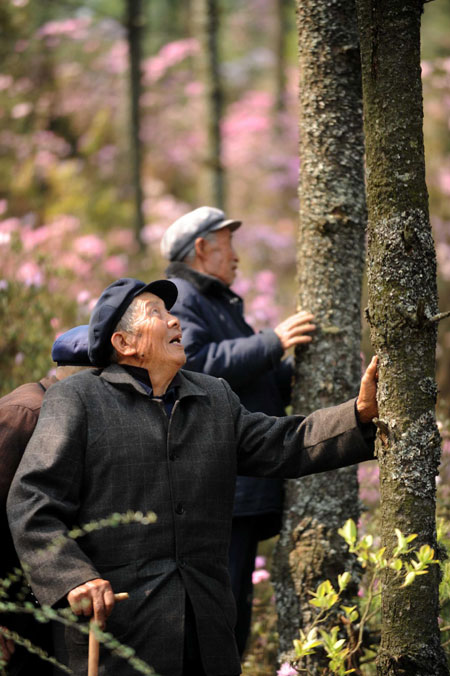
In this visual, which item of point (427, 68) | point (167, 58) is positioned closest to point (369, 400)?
point (427, 68)

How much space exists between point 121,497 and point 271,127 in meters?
14.0

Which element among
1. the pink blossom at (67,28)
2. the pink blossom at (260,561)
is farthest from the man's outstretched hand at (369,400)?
the pink blossom at (67,28)

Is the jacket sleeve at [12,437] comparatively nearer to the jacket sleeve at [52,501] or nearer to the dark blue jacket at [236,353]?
the jacket sleeve at [52,501]

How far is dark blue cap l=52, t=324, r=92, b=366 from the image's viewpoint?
2.60m

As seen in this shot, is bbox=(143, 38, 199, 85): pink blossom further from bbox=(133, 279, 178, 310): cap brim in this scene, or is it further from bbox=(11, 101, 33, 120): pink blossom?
bbox=(133, 279, 178, 310): cap brim

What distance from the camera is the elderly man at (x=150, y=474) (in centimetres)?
218

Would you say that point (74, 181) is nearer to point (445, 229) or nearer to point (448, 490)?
point (445, 229)

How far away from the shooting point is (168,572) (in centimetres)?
227

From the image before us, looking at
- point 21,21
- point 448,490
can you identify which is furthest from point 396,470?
point 21,21

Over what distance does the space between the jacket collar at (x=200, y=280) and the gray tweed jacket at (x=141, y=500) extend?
3.58 ft

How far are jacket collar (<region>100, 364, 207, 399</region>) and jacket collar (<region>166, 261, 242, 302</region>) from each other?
103cm

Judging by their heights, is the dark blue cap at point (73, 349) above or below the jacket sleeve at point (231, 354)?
above

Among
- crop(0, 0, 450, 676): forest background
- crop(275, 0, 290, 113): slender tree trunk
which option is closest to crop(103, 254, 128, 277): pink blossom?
crop(0, 0, 450, 676): forest background

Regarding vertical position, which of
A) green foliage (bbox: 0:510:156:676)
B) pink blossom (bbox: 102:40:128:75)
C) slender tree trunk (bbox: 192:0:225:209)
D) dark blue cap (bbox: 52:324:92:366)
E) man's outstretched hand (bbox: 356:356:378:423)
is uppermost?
pink blossom (bbox: 102:40:128:75)
